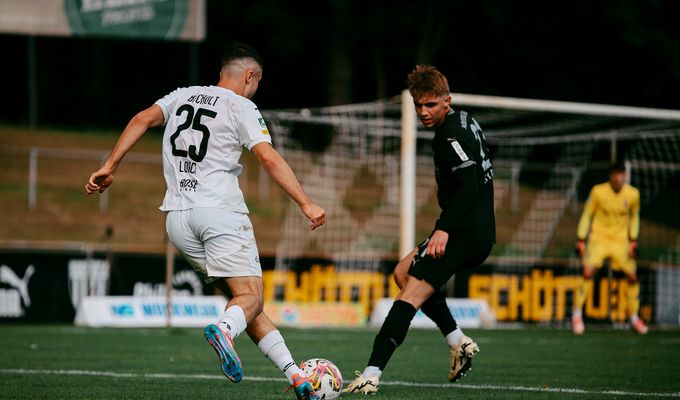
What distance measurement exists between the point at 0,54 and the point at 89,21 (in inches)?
580

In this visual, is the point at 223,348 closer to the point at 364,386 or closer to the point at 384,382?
the point at 364,386

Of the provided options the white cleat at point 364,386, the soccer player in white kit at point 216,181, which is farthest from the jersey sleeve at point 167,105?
the white cleat at point 364,386

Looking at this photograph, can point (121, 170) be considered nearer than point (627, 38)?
Yes

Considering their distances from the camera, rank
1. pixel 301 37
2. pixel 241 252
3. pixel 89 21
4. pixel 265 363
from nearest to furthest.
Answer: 1. pixel 241 252
2. pixel 265 363
3. pixel 89 21
4. pixel 301 37

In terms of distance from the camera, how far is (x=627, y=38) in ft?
113

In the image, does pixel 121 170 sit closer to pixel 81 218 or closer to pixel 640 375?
pixel 81 218

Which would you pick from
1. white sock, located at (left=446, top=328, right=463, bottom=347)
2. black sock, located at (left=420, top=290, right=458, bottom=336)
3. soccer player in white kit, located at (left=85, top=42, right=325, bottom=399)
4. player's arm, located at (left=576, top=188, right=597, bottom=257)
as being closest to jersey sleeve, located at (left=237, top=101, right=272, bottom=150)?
soccer player in white kit, located at (left=85, top=42, right=325, bottom=399)

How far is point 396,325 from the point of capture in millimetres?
8289

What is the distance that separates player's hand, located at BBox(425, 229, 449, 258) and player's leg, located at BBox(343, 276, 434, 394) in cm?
33

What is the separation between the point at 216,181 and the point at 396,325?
188cm

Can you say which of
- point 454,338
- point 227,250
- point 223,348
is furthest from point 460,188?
point 223,348

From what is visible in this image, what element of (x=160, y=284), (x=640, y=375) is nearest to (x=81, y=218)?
(x=160, y=284)

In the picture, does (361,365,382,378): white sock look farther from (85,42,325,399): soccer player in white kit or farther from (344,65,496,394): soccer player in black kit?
(85,42,325,399): soccer player in white kit

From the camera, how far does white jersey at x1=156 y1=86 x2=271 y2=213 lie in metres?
7.04
